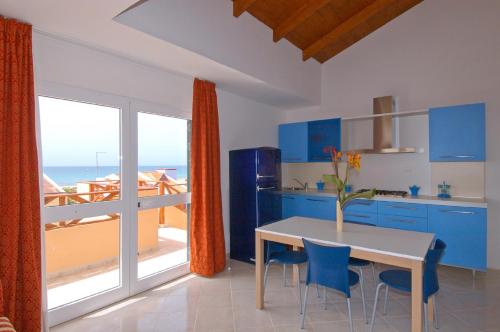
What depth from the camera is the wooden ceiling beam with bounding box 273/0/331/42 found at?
3260mm

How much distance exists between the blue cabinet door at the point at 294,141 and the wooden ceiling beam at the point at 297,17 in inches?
60.2

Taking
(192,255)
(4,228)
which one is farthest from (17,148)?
(192,255)

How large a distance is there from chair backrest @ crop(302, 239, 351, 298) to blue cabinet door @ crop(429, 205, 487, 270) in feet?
6.70

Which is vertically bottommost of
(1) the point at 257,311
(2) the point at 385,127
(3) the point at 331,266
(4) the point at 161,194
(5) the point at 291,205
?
(1) the point at 257,311

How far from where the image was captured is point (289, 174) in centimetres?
536

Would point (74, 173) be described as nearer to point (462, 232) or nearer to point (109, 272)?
point (109, 272)

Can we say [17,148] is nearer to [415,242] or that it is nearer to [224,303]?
[224,303]

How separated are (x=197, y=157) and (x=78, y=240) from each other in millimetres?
1452

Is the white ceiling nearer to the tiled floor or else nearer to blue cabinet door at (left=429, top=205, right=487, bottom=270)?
the tiled floor

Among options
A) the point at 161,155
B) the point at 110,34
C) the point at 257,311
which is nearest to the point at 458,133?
the point at 257,311

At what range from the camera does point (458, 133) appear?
342 cm

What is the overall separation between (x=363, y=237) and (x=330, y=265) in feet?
1.33

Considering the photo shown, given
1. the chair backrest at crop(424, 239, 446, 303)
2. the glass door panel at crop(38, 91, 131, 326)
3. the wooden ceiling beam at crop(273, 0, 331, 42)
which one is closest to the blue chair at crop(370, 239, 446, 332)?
the chair backrest at crop(424, 239, 446, 303)

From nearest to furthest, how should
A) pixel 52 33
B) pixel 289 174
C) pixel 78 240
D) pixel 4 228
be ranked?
pixel 4 228 < pixel 52 33 < pixel 78 240 < pixel 289 174
